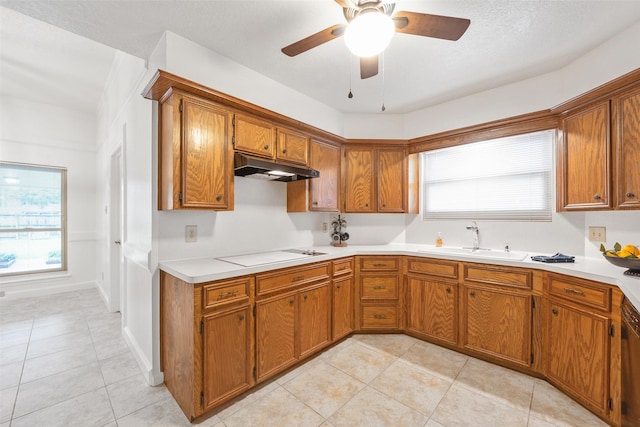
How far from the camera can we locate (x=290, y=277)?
89.4 inches

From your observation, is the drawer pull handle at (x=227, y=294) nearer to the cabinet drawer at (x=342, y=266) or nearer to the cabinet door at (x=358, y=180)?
the cabinet drawer at (x=342, y=266)

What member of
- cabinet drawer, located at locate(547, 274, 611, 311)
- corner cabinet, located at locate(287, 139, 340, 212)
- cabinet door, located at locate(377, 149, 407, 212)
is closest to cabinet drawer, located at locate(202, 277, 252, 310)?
corner cabinet, located at locate(287, 139, 340, 212)

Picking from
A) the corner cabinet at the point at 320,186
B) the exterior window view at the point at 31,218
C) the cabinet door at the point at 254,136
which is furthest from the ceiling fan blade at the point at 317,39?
the exterior window view at the point at 31,218

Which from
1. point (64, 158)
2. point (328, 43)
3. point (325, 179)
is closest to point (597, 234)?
point (325, 179)

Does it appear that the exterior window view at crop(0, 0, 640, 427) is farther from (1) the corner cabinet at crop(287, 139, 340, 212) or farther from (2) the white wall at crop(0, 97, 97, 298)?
(2) the white wall at crop(0, 97, 97, 298)

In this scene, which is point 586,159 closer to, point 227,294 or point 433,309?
point 433,309

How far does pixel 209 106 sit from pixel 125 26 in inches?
29.7

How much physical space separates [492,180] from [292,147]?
2268 mm

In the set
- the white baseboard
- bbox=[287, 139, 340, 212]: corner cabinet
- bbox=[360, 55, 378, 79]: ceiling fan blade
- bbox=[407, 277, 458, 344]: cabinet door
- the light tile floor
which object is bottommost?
the light tile floor

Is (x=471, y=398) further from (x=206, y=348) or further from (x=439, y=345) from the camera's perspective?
(x=206, y=348)

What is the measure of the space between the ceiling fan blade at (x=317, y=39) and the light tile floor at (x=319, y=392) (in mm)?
2369

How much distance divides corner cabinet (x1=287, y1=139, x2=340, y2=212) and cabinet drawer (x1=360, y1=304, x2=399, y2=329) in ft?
4.02

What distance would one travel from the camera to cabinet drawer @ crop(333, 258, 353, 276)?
274 cm

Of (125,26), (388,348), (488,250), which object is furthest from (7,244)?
(488,250)
